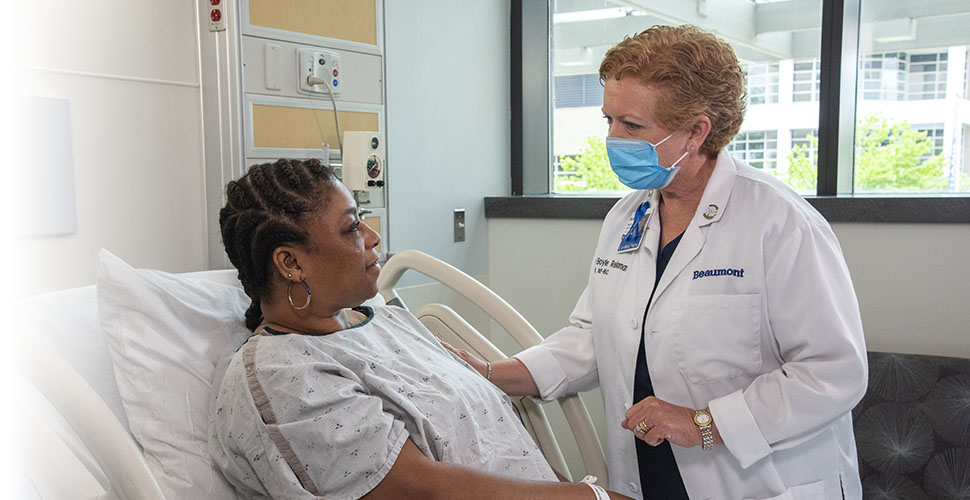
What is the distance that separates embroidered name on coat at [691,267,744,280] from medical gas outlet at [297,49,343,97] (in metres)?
1.33

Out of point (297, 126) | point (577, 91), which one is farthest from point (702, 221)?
point (577, 91)

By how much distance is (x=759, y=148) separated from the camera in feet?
10.3

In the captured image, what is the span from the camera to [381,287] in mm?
2109

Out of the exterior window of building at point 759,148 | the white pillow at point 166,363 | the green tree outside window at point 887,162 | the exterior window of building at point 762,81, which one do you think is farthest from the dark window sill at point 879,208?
the white pillow at point 166,363

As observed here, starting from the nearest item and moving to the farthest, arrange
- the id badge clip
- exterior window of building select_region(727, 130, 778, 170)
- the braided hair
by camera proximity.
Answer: the braided hair
the id badge clip
exterior window of building select_region(727, 130, 778, 170)

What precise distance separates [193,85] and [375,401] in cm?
123

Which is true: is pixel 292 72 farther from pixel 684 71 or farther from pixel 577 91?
pixel 577 91

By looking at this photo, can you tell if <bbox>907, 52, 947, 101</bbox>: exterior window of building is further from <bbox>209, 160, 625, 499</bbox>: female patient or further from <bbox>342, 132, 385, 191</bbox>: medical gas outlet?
<bbox>209, 160, 625, 499</bbox>: female patient

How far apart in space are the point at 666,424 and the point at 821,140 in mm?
1759

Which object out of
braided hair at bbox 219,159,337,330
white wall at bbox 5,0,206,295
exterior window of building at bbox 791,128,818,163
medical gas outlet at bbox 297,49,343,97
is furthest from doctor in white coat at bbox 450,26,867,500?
exterior window of building at bbox 791,128,818,163

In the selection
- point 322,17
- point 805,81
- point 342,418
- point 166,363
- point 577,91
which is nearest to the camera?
point 342,418

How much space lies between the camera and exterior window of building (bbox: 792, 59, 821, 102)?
296cm

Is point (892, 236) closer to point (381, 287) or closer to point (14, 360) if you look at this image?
point (381, 287)

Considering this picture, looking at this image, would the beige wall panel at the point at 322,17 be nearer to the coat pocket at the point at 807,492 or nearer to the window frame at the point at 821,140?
the window frame at the point at 821,140
